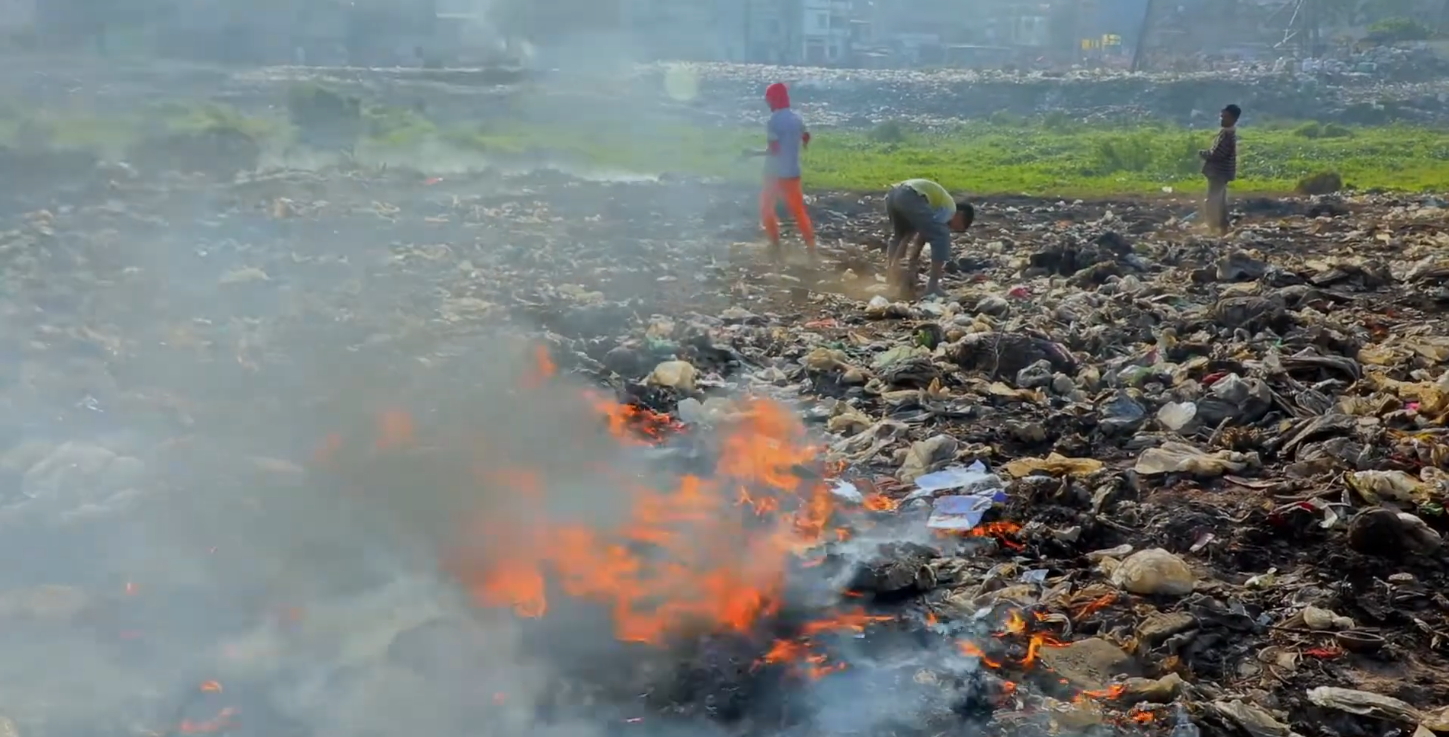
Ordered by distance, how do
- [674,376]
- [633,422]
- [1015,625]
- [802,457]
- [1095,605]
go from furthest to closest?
[674,376] < [633,422] < [802,457] < [1095,605] < [1015,625]

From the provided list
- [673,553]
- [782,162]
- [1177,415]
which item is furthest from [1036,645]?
[782,162]

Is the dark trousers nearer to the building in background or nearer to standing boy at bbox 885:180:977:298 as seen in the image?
standing boy at bbox 885:180:977:298

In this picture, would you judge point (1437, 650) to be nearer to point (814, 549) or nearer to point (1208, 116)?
point (814, 549)

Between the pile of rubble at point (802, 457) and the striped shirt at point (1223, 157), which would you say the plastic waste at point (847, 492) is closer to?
the pile of rubble at point (802, 457)

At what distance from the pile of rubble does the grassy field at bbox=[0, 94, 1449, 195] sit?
461 cm

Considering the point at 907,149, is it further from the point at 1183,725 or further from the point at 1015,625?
the point at 1183,725

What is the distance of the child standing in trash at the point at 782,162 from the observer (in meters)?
9.59

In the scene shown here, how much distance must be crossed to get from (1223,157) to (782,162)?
4.34 metres

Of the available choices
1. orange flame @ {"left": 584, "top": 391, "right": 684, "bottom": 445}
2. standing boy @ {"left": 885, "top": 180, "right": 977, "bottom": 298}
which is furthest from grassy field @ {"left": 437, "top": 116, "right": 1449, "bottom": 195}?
orange flame @ {"left": 584, "top": 391, "right": 684, "bottom": 445}

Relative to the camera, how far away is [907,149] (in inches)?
726

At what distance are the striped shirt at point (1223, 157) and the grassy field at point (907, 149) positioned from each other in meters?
2.77

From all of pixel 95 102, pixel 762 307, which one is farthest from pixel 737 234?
pixel 95 102

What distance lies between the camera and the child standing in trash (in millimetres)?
9586

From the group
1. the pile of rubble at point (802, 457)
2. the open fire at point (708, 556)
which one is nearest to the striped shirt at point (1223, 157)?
the pile of rubble at point (802, 457)
